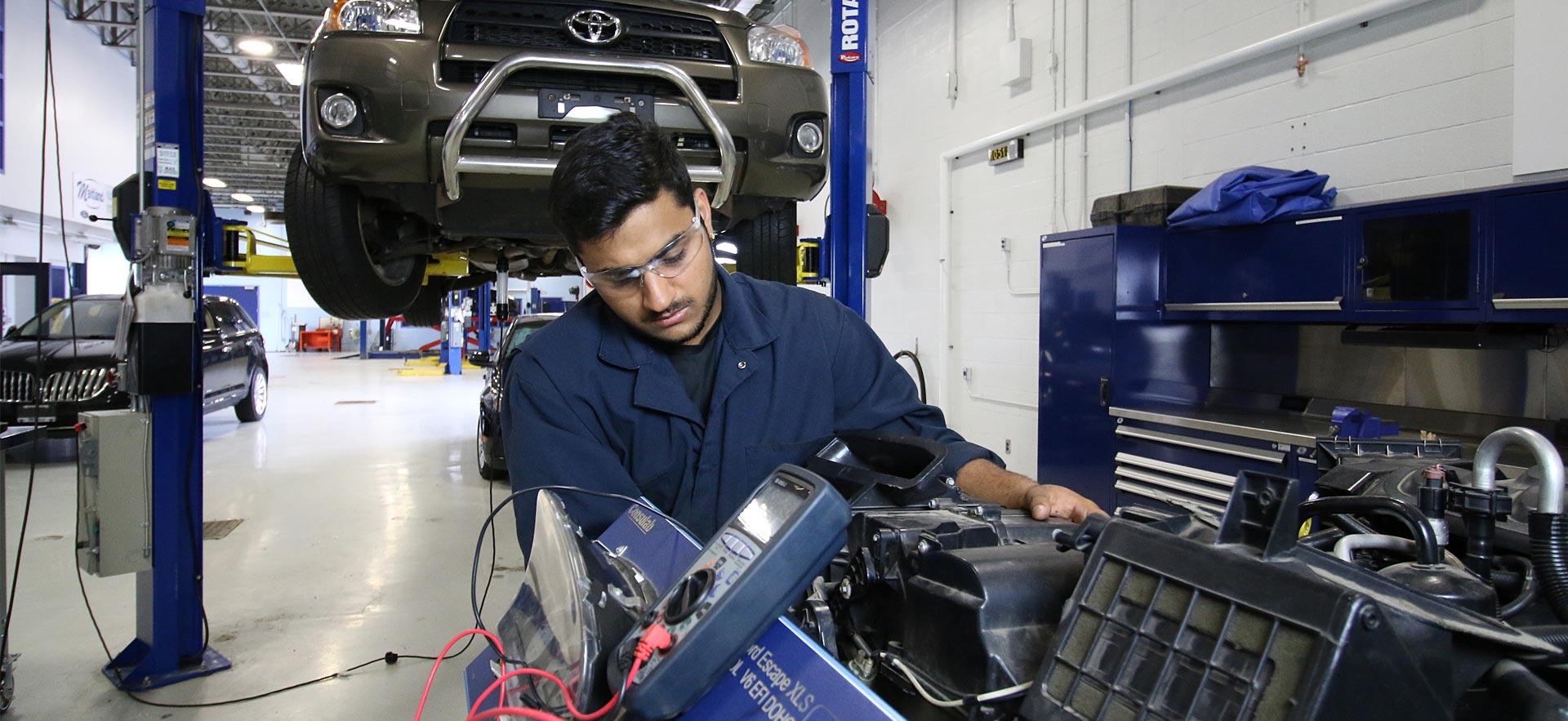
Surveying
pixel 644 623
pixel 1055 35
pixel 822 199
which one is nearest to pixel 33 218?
pixel 822 199

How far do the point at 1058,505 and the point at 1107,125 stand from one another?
4284 mm

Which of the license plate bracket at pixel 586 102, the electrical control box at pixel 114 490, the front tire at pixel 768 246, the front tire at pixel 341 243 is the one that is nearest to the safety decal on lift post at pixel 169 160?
the front tire at pixel 341 243

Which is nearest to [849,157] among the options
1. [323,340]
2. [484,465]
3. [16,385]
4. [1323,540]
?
[1323,540]

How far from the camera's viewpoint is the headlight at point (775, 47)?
8.92ft

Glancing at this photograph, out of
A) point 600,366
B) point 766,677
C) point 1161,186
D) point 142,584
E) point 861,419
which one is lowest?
point 142,584

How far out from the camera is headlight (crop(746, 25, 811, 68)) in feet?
8.92

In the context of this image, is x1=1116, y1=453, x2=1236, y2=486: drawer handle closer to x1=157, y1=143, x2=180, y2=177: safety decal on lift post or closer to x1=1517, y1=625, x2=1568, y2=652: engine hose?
x1=1517, y1=625, x2=1568, y2=652: engine hose

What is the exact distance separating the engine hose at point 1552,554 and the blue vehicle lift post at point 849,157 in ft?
7.68

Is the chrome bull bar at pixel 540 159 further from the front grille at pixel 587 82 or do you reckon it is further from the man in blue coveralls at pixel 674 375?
the man in blue coveralls at pixel 674 375

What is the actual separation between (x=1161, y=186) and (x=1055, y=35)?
5.42ft

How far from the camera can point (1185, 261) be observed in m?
4.07

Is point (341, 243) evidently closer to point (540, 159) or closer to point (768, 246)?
point (540, 159)

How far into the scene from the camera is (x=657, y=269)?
1417mm

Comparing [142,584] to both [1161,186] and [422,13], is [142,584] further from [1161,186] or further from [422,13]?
[1161,186]
